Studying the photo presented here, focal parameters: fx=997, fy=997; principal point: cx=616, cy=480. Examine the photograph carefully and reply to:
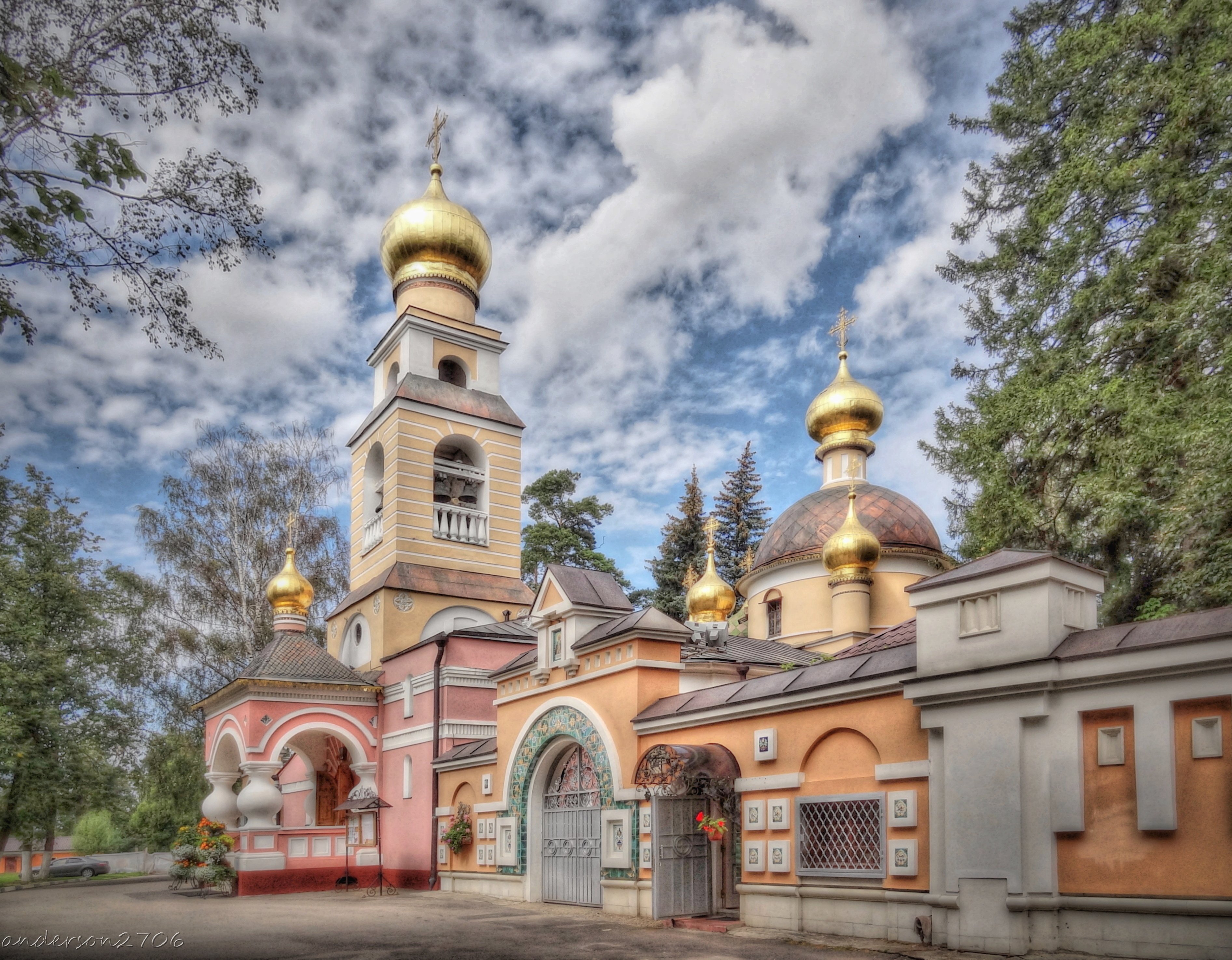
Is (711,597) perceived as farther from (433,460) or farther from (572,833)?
(433,460)

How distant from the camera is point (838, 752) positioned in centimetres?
942

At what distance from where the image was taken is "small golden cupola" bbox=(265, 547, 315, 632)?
2128cm

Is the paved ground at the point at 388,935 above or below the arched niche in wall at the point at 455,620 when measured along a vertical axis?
below

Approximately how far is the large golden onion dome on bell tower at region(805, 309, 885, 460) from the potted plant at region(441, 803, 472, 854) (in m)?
11.6

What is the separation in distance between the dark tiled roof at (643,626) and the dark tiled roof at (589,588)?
0.68 m

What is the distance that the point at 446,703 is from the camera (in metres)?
18.1

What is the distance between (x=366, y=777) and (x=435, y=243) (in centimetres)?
1192

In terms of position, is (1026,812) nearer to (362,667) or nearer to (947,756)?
(947,756)

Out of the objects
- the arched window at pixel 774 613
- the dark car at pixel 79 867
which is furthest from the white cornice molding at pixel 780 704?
the dark car at pixel 79 867

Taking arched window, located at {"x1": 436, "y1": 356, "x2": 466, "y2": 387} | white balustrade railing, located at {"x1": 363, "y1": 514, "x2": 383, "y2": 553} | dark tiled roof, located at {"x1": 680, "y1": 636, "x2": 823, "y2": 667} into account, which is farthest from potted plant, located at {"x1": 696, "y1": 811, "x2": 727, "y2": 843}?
arched window, located at {"x1": 436, "y1": 356, "x2": 466, "y2": 387}

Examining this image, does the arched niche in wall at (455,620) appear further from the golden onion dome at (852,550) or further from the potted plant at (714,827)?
the potted plant at (714,827)

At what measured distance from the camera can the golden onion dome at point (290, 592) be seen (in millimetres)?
21344

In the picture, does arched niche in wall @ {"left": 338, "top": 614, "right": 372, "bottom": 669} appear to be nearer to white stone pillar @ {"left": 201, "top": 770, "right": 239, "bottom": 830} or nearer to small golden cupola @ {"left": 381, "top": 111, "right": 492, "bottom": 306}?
white stone pillar @ {"left": 201, "top": 770, "right": 239, "bottom": 830}

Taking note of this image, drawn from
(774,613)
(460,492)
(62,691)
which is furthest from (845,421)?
(62,691)
